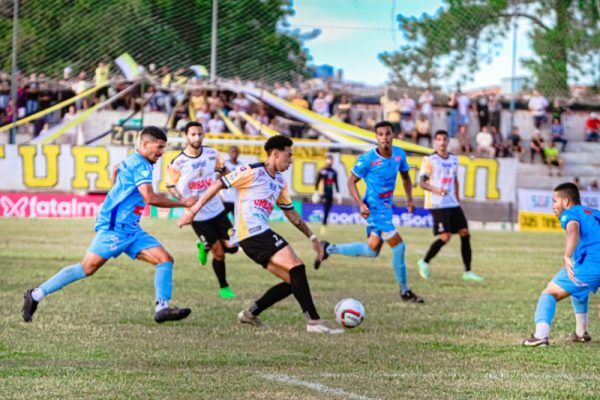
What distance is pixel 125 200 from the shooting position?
1009 centimetres

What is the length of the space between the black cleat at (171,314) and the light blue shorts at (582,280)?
3.36 metres

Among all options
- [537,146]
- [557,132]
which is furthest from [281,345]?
[557,132]

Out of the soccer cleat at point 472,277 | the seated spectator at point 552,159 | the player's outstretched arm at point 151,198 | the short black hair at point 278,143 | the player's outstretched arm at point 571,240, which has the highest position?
the seated spectator at point 552,159

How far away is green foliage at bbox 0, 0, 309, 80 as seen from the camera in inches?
1161

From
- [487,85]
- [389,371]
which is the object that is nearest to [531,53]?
[487,85]

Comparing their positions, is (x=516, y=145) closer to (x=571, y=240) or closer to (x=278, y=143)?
(x=278, y=143)

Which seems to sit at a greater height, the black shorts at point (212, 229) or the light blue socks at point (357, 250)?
the black shorts at point (212, 229)

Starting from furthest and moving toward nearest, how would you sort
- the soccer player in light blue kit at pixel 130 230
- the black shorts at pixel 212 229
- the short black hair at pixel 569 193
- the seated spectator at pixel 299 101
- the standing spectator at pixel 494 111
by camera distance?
the standing spectator at pixel 494 111, the seated spectator at pixel 299 101, the black shorts at pixel 212 229, the soccer player in light blue kit at pixel 130 230, the short black hair at pixel 569 193

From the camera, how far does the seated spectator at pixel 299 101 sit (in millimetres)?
34688

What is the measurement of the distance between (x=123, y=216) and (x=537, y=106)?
2971 centimetres

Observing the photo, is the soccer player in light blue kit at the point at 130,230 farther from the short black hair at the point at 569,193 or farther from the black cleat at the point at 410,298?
the black cleat at the point at 410,298

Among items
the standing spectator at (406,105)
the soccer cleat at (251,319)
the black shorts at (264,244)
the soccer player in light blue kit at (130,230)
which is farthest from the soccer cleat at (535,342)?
the standing spectator at (406,105)

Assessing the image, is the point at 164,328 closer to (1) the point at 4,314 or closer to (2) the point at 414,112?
(1) the point at 4,314

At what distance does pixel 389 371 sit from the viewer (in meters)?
8.04
